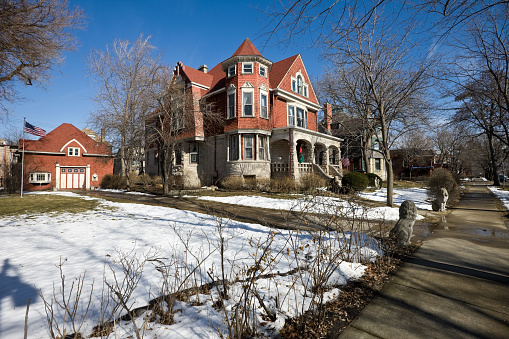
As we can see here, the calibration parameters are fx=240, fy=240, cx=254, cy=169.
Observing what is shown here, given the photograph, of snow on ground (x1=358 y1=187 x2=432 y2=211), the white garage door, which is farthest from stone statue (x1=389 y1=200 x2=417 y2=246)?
the white garage door

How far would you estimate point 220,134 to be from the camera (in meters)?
21.1

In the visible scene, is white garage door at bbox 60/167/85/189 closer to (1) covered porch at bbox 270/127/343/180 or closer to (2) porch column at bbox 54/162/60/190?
(2) porch column at bbox 54/162/60/190

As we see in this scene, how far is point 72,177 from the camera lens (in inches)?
1121

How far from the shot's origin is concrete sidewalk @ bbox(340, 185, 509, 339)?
251 cm

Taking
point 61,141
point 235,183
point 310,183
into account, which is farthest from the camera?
point 61,141

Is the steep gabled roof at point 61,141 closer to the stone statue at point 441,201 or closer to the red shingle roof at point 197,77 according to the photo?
the red shingle roof at point 197,77

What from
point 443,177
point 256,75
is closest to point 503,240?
point 443,177

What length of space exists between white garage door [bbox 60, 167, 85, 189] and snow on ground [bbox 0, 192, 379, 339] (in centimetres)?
2390

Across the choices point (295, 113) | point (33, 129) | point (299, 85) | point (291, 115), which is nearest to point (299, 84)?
point (299, 85)

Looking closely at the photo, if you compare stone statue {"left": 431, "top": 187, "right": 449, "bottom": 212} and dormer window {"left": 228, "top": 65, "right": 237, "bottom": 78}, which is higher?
dormer window {"left": 228, "top": 65, "right": 237, "bottom": 78}

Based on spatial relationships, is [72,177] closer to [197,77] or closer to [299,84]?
[197,77]

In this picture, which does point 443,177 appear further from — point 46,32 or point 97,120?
point 97,120

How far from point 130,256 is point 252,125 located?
15.8 meters

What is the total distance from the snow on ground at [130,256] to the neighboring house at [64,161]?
2199 cm
